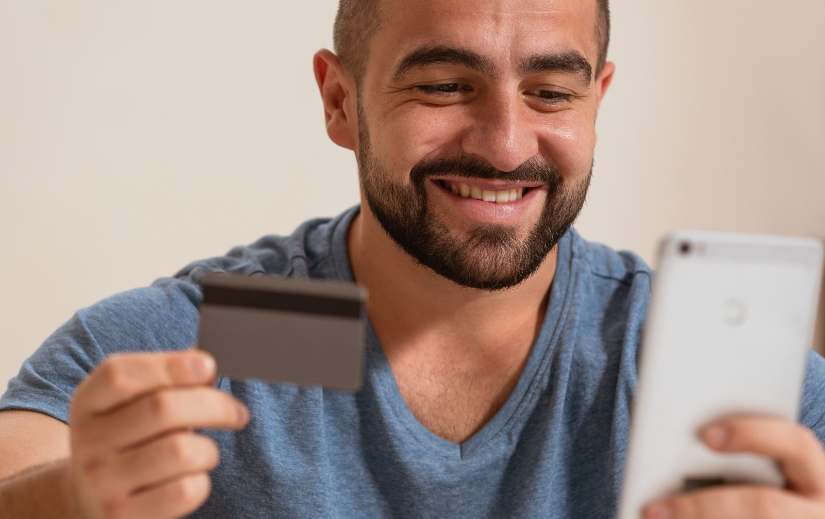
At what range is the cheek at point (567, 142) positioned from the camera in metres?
1.28

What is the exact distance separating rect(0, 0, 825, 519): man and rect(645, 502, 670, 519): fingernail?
1.40ft

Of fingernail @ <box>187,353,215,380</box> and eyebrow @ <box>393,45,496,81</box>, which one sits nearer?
fingernail @ <box>187,353,215,380</box>

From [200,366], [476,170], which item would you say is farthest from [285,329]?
[476,170]

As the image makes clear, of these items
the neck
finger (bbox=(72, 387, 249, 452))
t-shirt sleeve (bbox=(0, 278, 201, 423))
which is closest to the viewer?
finger (bbox=(72, 387, 249, 452))

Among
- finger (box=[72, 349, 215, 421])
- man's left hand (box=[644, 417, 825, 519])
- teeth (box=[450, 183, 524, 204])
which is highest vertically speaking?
teeth (box=[450, 183, 524, 204])

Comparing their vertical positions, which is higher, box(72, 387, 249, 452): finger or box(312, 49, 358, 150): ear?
box(312, 49, 358, 150): ear

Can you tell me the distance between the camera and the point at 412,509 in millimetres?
1227

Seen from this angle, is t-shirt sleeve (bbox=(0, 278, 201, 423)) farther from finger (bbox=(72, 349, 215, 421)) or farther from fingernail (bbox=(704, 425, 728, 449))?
fingernail (bbox=(704, 425, 728, 449))

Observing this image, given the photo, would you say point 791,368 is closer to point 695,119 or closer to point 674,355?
point 674,355

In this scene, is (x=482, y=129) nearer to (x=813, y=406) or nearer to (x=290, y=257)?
(x=290, y=257)

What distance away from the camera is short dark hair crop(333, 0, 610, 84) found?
139cm

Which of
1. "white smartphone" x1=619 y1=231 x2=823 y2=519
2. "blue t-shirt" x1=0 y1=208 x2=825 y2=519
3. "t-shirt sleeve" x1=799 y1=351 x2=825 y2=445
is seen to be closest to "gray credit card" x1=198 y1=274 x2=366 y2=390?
"white smartphone" x1=619 y1=231 x2=823 y2=519

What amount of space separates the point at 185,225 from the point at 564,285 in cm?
122

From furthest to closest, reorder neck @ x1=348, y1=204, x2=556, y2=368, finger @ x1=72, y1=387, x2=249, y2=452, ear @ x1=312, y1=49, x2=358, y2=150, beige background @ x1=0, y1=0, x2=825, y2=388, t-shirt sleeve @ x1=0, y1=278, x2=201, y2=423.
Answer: beige background @ x1=0, y1=0, x2=825, y2=388 → ear @ x1=312, y1=49, x2=358, y2=150 → neck @ x1=348, y1=204, x2=556, y2=368 → t-shirt sleeve @ x1=0, y1=278, x2=201, y2=423 → finger @ x1=72, y1=387, x2=249, y2=452
